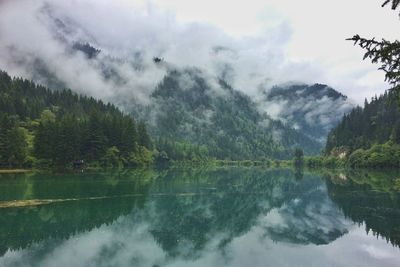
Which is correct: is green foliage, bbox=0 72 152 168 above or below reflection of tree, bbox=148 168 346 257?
above

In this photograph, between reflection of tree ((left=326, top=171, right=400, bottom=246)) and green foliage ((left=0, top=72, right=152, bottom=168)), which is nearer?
reflection of tree ((left=326, top=171, right=400, bottom=246))

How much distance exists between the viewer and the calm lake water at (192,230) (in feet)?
107

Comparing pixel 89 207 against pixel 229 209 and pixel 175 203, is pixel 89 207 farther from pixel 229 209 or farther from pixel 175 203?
pixel 229 209

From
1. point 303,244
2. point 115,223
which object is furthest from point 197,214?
point 303,244

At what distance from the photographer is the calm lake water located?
32594 millimetres

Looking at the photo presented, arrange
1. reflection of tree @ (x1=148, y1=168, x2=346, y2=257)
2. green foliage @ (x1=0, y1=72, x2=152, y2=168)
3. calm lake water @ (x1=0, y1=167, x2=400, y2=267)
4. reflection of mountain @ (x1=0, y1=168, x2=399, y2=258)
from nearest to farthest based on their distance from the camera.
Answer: calm lake water @ (x1=0, y1=167, x2=400, y2=267)
reflection of mountain @ (x1=0, y1=168, x2=399, y2=258)
reflection of tree @ (x1=148, y1=168, x2=346, y2=257)
green foliage @ (x1=0, y1=72, x2=152, y2=168)

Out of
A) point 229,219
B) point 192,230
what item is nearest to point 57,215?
point 192,230

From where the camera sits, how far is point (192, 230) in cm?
4397

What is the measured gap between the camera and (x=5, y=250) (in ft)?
107

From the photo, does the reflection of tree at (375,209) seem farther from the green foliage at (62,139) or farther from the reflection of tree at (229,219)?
the green foliage at (62,139)

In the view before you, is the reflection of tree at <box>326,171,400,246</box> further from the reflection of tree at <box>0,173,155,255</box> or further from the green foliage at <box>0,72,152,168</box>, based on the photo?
the green foliage at <box>0,72,152,168</box>

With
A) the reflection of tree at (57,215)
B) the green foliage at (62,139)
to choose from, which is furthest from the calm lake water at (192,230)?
the green foliage at (62,139)

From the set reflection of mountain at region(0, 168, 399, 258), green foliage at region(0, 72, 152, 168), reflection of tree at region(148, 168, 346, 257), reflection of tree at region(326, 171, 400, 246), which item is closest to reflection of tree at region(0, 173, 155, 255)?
reflection of mountain at region(0, 168, 399, 258)

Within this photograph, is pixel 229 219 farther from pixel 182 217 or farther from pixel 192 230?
pixel 192 230
